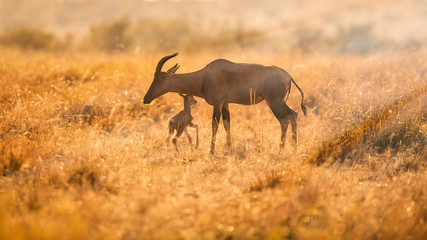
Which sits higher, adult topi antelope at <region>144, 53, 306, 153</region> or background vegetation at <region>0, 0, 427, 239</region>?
adult topi antelope at <region>144, 53, 306, 153</region>

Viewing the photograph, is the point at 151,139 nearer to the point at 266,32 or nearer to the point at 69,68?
the point at 69,68

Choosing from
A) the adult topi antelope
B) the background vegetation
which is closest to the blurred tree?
the background vegetation

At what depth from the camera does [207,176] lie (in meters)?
5.68

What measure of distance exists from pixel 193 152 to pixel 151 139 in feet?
3.08

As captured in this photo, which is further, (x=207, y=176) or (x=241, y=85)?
(x=241, y=85)

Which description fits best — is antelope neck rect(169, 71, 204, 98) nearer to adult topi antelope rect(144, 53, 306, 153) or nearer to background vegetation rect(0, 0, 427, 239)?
adult topi antelope rect(144, 53, 306, 153)

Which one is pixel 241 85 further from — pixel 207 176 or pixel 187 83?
pixel 207 176

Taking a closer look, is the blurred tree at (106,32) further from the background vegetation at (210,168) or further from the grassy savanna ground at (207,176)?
the grassy savanna ground at (207,176)

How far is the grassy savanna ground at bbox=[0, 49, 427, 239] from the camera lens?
3.78 m

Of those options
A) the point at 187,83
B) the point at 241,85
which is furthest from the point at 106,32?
the point at 241,85

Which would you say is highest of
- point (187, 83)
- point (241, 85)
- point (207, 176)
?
point (187, 83)

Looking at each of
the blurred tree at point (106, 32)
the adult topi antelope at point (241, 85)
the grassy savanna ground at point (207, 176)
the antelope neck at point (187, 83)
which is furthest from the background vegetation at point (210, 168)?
the blurred tree at point (106, 32)

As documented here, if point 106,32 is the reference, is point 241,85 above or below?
below

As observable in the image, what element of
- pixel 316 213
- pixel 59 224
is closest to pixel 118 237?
pixel 59 224
